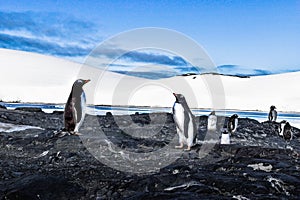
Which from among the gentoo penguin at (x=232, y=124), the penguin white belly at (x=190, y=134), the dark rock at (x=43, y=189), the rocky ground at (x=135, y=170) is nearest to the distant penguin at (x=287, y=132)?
the gentoo penguin at (x=232, y=124)

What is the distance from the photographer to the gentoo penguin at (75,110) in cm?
768

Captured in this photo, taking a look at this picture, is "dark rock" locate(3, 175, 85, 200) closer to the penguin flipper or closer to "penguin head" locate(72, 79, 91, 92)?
the penguin flipper

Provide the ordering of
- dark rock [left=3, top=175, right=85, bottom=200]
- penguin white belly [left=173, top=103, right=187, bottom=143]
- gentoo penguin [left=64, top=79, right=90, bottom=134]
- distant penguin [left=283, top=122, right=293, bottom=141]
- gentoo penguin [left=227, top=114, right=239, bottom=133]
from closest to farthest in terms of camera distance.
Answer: dark rock [left=3, top=175, right=85, bottom=200] → penguin white belly [left=173, top=103, right=187, bottom=143] → gentoo penguin [left=64, top=79, right=90, bottom=134] → distant penguin [left=283, top=122, right=293, bottom=141] → gentoo penguin [left=227, top=114, right=239, bottom=133]

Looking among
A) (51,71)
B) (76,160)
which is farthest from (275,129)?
(51,71)

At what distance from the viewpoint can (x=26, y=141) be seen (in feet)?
22.2

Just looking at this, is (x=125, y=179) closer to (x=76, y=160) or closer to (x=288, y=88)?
(x=76, y=160)

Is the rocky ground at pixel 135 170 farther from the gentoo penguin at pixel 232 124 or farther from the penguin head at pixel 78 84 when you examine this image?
the gentoo penguin at pixel 232 124

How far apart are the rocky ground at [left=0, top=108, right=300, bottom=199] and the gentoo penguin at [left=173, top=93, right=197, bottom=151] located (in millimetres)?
211

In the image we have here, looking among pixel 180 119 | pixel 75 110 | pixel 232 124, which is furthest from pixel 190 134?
pixel 232 124

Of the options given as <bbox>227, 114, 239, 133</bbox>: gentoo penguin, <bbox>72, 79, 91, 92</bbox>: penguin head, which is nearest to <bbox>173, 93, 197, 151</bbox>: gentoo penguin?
<bbox>72, 79, 91, 92</bbox>: penguin head

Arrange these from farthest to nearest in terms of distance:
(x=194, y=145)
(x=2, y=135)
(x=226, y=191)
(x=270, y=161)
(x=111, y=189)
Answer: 1. (x=2, y=135)
2. (x=194, y=145)
3. (x=270, y=161)
4. (x=111, y=189)
5. (x=226, y=191)

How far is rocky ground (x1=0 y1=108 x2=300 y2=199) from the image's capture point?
349 cm

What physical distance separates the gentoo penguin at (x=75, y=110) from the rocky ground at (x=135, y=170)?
75 cm

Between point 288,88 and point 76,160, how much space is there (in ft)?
115
